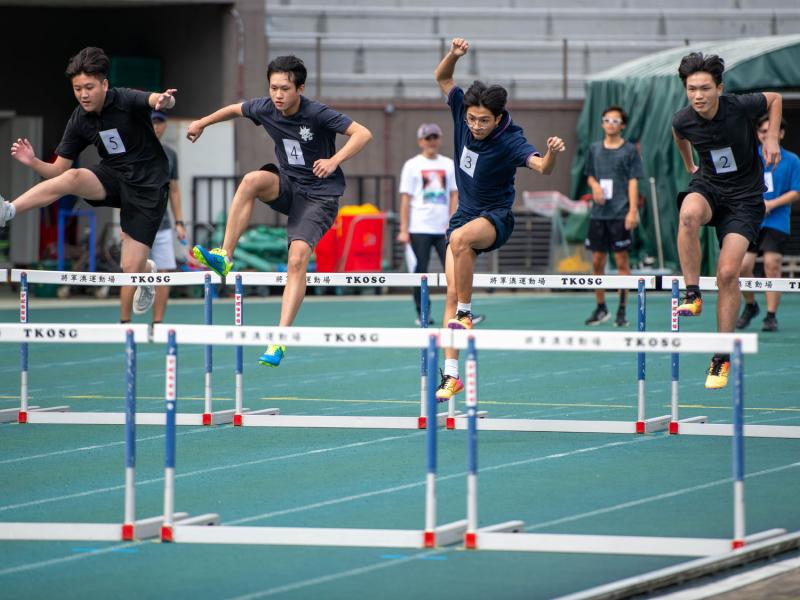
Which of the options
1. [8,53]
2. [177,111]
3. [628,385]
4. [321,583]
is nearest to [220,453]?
[321,583]

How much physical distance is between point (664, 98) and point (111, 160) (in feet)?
48.6

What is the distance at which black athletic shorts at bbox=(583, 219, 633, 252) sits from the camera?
17.1 m

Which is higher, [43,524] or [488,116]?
[488,116]

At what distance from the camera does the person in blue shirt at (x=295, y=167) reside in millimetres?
9695

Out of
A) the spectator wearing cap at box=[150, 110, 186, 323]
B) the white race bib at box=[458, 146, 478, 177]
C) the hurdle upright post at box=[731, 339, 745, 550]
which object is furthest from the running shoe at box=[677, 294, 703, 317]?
Result: the spectator wearing cap at box=[150, 110, 186, 323]

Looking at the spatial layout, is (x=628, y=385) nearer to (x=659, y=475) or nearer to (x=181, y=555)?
(x=659, y=475)

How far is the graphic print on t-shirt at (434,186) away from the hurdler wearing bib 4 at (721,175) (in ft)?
24.2

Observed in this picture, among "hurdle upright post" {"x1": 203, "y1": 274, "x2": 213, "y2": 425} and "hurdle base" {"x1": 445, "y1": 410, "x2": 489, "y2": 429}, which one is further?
"hurdle base" {"x1": 445, "y1": 410, "x2": 489, "y2": 429}

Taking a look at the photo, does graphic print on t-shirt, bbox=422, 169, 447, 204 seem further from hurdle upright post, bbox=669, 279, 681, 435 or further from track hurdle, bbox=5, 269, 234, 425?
hurdle upright post, bbox=669, 279, 681, 435

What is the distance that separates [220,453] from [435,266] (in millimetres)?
16750

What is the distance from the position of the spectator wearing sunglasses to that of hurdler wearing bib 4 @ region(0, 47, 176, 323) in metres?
7.34

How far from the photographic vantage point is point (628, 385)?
12.2 meters

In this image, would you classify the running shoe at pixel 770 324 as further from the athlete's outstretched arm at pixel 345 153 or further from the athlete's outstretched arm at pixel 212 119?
the athlete's outstretched arm at pixel 212 119

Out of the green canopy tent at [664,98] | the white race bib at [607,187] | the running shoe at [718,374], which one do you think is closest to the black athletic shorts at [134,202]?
the running shoe at [718,374]
